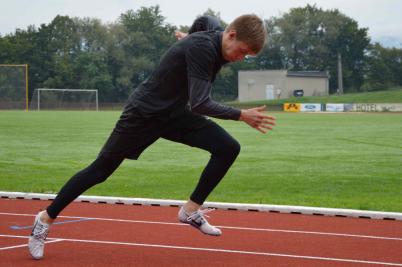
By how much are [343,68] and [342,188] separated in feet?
321

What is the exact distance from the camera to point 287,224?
25.3 ft

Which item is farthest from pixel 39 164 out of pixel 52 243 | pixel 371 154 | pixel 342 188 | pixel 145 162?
pixel 52 243

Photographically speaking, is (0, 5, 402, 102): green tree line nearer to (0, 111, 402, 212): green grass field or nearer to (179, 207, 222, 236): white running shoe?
(0, 111, 402, 212): green grass field

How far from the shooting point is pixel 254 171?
14.2 meters

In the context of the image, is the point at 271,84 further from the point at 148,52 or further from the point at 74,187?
the point at 74,187

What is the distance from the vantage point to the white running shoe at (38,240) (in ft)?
18.7

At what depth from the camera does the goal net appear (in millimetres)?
62312

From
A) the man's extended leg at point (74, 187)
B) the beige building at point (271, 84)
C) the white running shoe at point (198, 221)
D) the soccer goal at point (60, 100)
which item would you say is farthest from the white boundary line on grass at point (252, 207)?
the beige building at point (271, 84)

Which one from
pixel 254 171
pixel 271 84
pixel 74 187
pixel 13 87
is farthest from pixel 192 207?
pixel 271 84

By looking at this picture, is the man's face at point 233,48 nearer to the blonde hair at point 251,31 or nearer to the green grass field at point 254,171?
the blonde hair at point 251,31

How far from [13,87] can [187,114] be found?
196 ft

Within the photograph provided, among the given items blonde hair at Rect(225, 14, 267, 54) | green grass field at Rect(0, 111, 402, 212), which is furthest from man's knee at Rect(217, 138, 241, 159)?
green grass field at Rect(0, 111, 402, 212)

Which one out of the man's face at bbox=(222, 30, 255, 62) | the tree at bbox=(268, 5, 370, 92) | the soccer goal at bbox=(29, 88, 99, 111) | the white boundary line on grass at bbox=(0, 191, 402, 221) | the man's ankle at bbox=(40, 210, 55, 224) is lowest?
the soccer goal at bbox=(29, 88, 99, 111)

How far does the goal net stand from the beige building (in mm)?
37668
